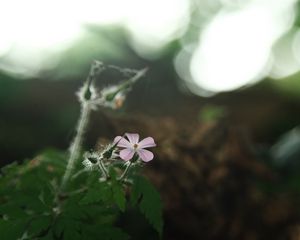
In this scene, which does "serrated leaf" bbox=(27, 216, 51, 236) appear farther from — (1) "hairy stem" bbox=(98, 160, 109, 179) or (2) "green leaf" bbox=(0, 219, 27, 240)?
(1) "hairy stem" bbox=(98, 160, 109, 179)

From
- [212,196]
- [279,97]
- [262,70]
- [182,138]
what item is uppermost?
[262,70]

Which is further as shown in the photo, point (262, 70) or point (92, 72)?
point (262, 70)

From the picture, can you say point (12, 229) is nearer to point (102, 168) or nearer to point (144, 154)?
point (102, 168)

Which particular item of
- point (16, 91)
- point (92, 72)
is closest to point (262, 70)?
point (16, 91)

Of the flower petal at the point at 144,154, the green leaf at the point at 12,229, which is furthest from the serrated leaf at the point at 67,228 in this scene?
the flower petal at the point at 144,154

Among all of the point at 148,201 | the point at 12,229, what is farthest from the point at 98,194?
the point at 12,229

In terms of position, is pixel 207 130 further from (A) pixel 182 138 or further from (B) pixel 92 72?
(B) pixel 92 72
